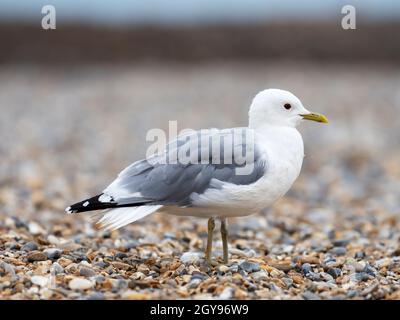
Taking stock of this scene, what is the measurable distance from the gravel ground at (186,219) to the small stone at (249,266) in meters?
0.02

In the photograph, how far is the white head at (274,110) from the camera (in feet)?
18.4

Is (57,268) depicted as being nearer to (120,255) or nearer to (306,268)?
(120,255)

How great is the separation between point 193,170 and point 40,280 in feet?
4.39

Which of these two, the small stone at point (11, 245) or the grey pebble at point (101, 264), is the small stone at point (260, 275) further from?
the small stone at point (11, 245)

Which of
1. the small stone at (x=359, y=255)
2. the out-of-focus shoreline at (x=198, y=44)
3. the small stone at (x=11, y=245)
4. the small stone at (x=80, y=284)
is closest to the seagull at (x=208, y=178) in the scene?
the small stone at (x=80, y=284)

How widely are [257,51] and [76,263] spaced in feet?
91.8

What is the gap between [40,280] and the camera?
4.86 m

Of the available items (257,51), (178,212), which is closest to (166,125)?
(178,212)

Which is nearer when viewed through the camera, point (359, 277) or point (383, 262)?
point (359, 277)

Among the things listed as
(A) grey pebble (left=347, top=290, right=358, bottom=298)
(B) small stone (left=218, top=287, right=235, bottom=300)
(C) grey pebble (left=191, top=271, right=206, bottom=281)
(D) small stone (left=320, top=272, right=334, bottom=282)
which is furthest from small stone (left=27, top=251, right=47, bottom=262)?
(A) grey pebble (left=347, top=290, right=358, bottom=298)

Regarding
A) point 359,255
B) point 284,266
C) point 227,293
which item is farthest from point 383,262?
point 227,293

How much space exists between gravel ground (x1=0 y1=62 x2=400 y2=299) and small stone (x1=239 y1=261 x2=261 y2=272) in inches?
0.6

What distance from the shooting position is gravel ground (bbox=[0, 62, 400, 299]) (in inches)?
196

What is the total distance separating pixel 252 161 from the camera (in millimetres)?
5223
